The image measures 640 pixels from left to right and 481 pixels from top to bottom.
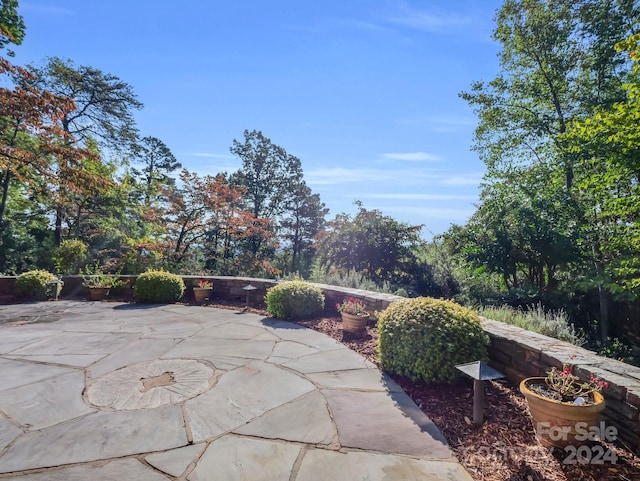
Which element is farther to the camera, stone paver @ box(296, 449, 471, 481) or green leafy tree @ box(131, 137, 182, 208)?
green leafy tree @ box(131, 137, 182, 208)

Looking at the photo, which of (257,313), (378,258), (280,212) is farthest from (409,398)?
(280,212)

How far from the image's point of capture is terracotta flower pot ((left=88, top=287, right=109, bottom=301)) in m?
7.01

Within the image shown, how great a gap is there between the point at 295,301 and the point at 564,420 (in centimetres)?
394

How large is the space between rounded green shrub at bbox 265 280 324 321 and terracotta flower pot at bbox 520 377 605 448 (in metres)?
3.75

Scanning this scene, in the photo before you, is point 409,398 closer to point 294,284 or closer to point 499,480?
point 499,480

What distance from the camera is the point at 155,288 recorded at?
21.8 feet

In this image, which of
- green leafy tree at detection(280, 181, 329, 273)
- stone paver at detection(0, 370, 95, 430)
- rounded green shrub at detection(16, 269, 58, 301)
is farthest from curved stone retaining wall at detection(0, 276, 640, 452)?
green leafy tree at detection(280, 181, 329, 273)

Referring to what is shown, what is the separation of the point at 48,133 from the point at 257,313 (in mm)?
6757

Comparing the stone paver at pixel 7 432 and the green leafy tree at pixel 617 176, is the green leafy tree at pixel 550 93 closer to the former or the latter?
the green leafy tree at pixel 617 176

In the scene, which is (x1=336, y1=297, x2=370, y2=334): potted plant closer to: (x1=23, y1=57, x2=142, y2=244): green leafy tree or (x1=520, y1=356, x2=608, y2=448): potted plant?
(x1=520, y1=356, x2=608, y2=448): potted plant

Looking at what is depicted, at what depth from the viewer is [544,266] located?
26.6ft

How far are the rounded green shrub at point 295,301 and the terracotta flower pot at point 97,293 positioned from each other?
4161mm

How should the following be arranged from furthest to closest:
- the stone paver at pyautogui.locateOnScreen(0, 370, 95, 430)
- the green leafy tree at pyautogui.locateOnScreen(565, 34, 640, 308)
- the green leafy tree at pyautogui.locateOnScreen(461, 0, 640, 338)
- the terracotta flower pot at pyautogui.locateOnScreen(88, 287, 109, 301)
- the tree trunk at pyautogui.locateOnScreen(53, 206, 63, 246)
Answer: the tree trunk at pyautogui.locateOnScreen(53, 206, 63, 246), the green leafy tree at pyautogui.locateOnScreen(461, 0, 640, 338), the terracotta flower pot at pyautogui.locateOnScreen(88, 287, 109, 301), the green leafy tree at pyautogui.locateOnScreen(565, 34, 640, 308), the stone paver at pyautogui.locateOnScreen(0, 370, 95, 430)

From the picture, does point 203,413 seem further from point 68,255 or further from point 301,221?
point 301,221
